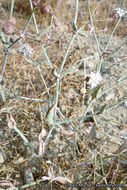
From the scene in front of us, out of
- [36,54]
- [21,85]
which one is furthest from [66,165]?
[36,54]

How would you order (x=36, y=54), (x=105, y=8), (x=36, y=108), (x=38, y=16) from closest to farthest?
(x=36, y=108), (x=36, y=54), (x=38, y=16), (x=105, y=8)

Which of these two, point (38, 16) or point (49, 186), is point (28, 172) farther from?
point (38, 16)

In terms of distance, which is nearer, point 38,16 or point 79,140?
point 79,140

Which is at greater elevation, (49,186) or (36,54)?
(36,54)

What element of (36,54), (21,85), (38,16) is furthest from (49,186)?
(38,16)

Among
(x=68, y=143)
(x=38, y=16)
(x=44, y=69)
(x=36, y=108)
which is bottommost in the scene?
(x=68, y=143)

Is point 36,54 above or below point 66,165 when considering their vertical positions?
above

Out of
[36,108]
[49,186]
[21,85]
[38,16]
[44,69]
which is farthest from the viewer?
[38,16]

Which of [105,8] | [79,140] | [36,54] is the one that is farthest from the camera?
[105,8]

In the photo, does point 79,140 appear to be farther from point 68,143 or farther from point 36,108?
point 36,108
